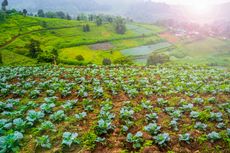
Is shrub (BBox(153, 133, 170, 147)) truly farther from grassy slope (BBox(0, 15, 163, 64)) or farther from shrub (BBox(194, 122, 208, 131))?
grassy slope (BBox(0, 15, 163, 64))

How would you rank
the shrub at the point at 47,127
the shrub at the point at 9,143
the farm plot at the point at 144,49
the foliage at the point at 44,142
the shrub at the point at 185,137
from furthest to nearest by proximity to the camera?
the farm plot at the point at 144,49, the shrub at the point at 47,127, the shrub at the point at 185,137, the foliage at the point at 44,142, the shrub at the point at 9,143

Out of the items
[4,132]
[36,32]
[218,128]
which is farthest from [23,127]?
[36,32]

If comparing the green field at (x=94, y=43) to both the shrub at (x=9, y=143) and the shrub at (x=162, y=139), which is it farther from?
the shrub at (x=162, y=139)

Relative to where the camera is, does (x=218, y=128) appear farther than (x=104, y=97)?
No

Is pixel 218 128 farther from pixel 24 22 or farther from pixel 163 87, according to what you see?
pixel 24 22

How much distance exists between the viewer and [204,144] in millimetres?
11672

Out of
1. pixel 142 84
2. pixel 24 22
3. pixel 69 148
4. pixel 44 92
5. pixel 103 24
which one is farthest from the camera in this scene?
pixel 103 24

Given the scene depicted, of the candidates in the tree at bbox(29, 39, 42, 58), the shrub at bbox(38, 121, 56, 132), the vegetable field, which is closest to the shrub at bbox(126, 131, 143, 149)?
the vegetable field

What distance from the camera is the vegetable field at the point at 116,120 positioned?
11295 mm

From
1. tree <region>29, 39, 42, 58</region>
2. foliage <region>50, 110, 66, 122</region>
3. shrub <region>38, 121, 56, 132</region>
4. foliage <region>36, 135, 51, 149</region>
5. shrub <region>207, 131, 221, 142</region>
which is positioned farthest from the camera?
tree <region>29, 39, 42, 58</region>

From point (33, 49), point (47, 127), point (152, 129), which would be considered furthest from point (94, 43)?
point (152, 129)

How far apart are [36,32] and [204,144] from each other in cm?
10513

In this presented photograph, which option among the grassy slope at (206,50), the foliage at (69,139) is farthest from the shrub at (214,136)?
the grassy slope at (206,50)

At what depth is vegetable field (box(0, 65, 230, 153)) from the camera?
11.3m
